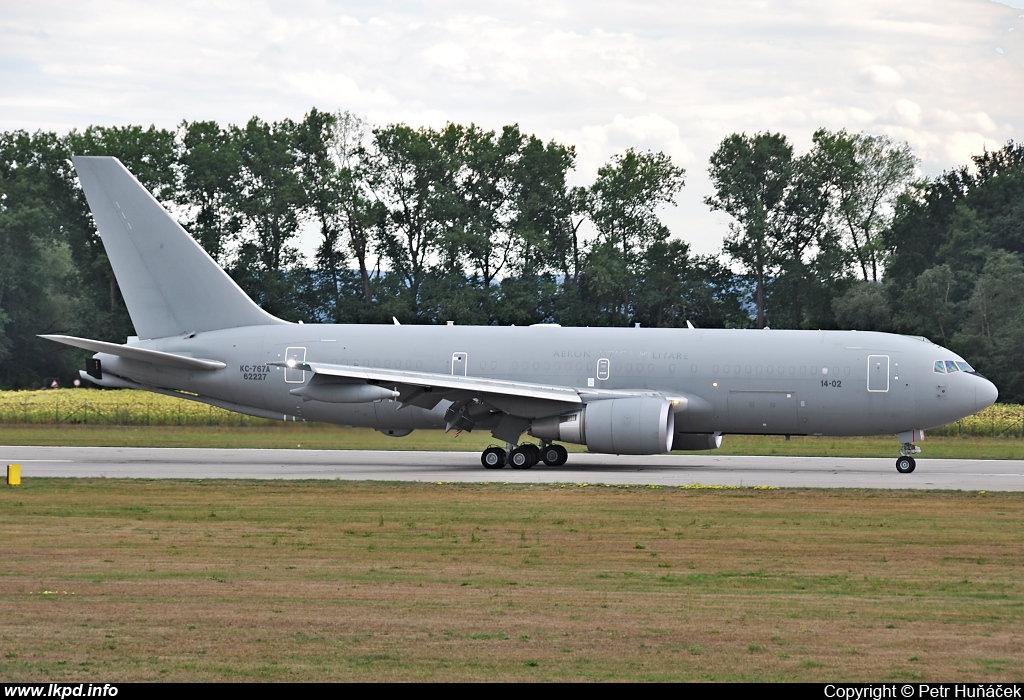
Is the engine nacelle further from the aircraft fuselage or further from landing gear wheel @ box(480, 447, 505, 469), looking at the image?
landing gear wheel @ box(480, 447, 505, 469)

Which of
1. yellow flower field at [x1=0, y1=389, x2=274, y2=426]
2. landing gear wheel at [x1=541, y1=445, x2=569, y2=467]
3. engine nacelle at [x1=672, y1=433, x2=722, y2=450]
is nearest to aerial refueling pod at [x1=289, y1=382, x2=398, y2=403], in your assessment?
landing gear wheel at [x1=541, y1=445, x2=569, y2=467]

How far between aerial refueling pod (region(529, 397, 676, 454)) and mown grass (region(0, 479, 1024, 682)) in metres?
6.56

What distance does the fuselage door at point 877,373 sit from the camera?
98.4 feet

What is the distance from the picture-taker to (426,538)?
55.4 ft

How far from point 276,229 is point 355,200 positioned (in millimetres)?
4860

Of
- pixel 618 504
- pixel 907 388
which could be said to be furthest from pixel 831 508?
pixel 907 388

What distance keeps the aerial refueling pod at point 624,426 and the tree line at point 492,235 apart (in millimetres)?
30364

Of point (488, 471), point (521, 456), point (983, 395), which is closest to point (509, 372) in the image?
point (521, 456)

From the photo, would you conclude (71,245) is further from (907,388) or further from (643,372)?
(907,388)

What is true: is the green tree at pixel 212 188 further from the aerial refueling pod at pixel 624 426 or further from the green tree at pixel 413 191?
the aerial refueling pod at pixel 624 426

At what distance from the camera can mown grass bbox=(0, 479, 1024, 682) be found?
30.9ft

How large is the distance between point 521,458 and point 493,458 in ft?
2.33

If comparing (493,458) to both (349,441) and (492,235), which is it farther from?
(492,235)

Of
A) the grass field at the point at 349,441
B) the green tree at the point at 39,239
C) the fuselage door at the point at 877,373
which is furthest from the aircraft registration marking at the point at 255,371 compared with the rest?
the green tree at the point at 39,239
